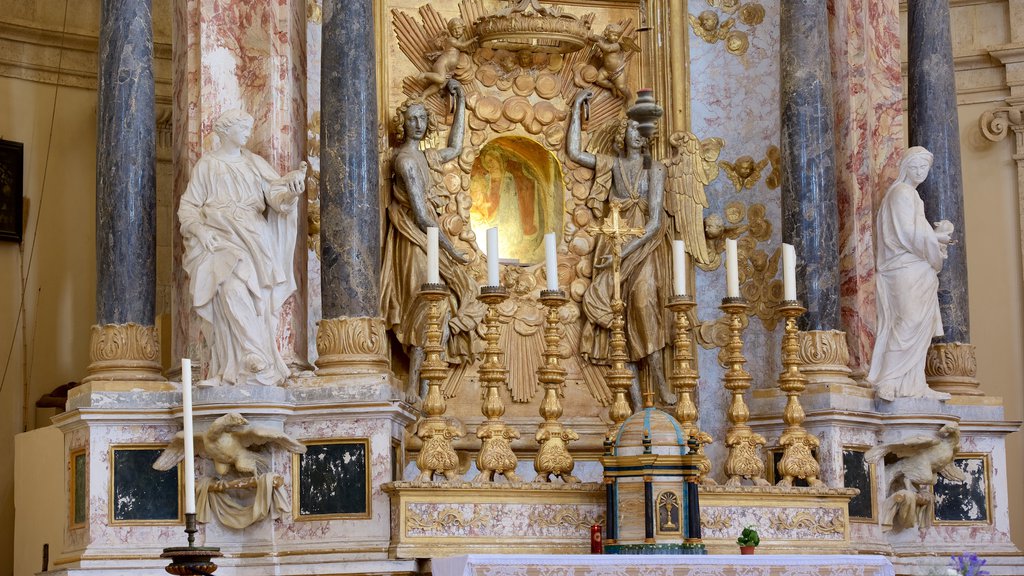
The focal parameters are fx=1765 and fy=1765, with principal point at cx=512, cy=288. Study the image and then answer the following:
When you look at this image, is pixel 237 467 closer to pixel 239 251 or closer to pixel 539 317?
pixel 239 251

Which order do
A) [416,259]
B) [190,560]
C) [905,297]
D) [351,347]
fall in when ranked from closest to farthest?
Result: [190,560]
[351,347]
[905,297]
[416,259]

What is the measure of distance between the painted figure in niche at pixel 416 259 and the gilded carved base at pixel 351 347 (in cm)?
127

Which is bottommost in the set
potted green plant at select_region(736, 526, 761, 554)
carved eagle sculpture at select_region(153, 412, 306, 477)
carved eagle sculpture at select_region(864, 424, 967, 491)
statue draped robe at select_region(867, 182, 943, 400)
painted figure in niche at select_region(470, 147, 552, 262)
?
potted green plant at select_region(736, 526, 761, 554)

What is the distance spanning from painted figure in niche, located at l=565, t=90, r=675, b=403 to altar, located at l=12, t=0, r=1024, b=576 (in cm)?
3

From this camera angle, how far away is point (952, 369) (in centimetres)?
1338

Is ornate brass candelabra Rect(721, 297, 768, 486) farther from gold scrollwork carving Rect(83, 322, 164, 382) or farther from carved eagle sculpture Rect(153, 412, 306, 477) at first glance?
gold scrollwork carving Rect(83, 322, 164, 382)

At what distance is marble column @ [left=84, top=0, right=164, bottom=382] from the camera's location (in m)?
11.6

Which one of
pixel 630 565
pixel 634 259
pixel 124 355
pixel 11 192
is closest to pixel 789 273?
pixel 634 259

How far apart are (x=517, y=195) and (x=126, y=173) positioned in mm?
3611

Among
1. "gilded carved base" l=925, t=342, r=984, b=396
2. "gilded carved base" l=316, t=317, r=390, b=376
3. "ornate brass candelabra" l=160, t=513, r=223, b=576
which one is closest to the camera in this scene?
"ornate brass candelabra" l=160, t=513, r=223, b=576

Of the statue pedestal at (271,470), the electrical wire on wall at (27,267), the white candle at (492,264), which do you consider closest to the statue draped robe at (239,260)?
the statue pedestal at (271,470)

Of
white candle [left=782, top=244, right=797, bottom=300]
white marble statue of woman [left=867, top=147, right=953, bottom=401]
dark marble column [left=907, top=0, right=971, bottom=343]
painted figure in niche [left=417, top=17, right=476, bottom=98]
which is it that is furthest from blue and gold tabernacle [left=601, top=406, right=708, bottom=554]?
painted figure in niche [left=417, top=17, right=476, bottom=98]

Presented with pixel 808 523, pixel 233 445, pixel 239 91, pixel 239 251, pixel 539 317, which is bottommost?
pixel 808 523

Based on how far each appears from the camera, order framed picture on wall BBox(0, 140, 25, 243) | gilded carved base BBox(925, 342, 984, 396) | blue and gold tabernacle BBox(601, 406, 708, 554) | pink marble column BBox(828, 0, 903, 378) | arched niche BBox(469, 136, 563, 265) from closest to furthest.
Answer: blue and gold tabernacle BBox(601, 406, 708, 554)
pink marble column BBox(828, 0, 903, 378)
gilded carved base BBox(925, 342, 984, 396)
arched niche BBox(469, 136, 563, 265)
framed picture on wall BBox(0, 140, 25, 243)
